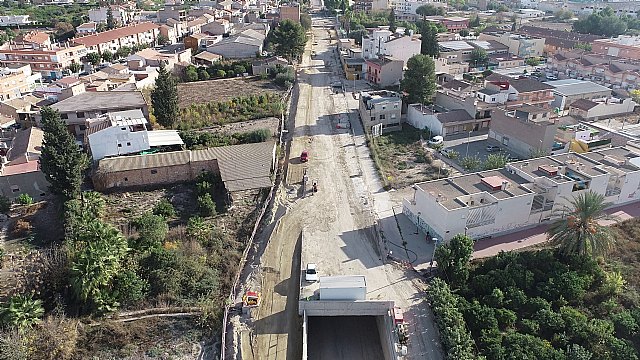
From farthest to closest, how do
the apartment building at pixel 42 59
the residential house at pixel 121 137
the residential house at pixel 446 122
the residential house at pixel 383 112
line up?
1. the apartment building at pixel 42 59
2. the residential house at pixel 383 112
3. the residential house at pixel 446 122
4. the residential house at pixel 121 137

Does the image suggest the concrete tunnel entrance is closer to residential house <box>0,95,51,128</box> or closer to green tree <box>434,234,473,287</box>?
green tree <box>434,234,473,287</box>

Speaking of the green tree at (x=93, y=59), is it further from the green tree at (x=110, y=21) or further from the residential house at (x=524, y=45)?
the residential house at (x=524, y=45)

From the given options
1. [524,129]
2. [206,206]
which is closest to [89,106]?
[206,206]

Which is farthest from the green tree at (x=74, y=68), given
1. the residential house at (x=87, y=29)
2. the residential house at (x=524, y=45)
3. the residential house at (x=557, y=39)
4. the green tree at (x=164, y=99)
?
the residential house at (x=557, y=39)

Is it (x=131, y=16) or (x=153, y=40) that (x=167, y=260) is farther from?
(x=131, y=16)

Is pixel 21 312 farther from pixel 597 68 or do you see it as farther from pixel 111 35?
pixel 597 68

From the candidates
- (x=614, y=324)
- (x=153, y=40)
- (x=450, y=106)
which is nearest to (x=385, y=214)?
(x=614, y=324)

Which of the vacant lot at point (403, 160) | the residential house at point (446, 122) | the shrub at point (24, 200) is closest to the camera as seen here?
the shrub at point (24, 200)
